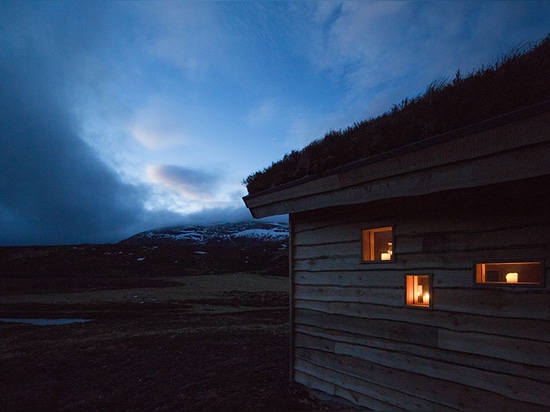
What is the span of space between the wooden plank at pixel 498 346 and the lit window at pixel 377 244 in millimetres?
1390

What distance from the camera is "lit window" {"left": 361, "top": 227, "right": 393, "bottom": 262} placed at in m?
5.58

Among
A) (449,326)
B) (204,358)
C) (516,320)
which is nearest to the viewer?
(516,320)

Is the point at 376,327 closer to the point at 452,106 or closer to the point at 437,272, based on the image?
the point at 437,272

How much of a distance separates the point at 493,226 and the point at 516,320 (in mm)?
1044

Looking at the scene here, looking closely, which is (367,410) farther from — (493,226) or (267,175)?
(267,175)

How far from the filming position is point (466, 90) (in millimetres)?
3900

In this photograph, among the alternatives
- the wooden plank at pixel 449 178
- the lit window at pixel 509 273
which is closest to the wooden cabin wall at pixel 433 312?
the lit window at pixel 509 273

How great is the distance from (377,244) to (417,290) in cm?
113

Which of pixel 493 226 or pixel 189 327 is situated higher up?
pixel 493 226

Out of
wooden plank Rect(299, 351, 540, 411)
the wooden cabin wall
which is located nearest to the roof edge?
the wooden cabin wall

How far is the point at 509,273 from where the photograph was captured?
13.4 feet

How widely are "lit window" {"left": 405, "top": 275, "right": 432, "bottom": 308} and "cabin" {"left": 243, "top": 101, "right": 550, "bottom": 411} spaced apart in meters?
0.01

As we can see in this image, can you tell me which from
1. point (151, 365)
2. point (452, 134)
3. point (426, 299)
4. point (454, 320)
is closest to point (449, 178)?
point (452, 134)

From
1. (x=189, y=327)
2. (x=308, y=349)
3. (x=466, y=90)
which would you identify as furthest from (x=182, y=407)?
(x=189, y=327)
